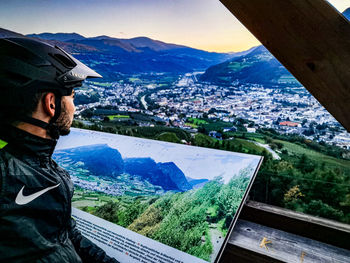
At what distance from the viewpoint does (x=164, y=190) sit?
1.70 metres

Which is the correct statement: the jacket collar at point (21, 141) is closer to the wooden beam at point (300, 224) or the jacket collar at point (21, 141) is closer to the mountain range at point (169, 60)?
the wooden beam at point (300, 224)

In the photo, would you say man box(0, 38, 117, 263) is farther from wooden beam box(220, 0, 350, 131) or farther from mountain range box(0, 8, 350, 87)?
mountain range box(0, 8, 350, 87)

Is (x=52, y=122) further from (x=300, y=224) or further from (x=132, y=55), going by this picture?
(x=132, y=55)

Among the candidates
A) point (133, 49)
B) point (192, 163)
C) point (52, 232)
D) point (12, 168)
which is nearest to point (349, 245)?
point (192, 163)

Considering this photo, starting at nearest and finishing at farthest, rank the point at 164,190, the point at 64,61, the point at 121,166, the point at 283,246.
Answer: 1. the point at 64,61
2. the point at 283,246
3. the point at 164,190
4. the point at 121,166

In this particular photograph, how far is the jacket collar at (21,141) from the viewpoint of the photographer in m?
1.07

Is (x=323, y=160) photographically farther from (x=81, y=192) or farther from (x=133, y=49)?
(x=133, y=49)

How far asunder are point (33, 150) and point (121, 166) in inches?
38.4

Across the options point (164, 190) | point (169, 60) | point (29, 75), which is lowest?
point (164, 190)

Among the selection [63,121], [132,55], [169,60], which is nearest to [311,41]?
[63,121]

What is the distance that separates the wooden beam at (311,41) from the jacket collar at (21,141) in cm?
98

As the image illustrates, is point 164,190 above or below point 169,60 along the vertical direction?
below

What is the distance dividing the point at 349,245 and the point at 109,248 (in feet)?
4.53

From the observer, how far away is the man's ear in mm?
1177
